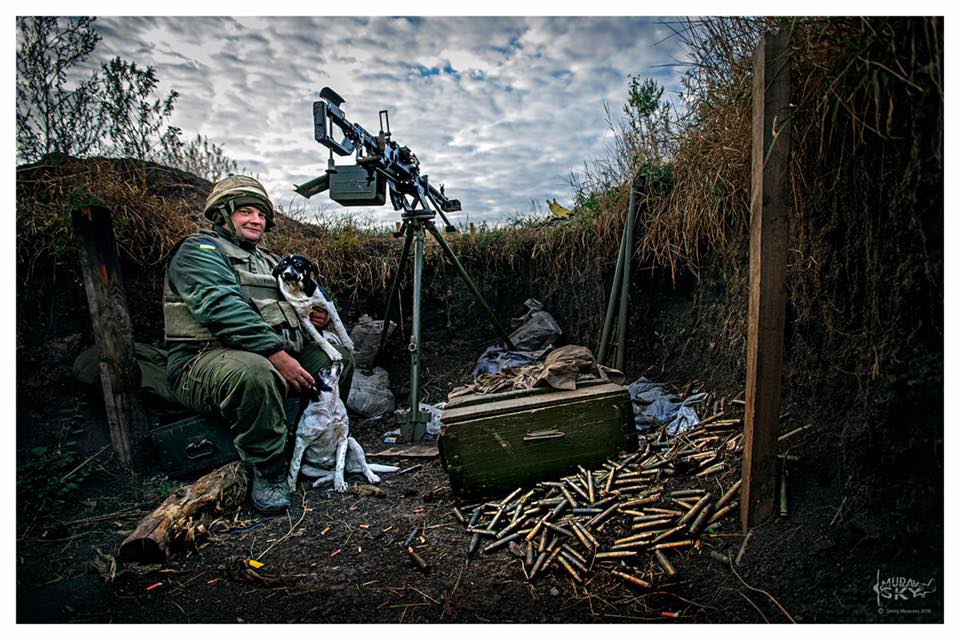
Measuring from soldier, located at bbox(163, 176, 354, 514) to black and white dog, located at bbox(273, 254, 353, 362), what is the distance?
108 mm

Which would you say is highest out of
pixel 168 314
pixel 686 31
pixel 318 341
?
pixel 686 31

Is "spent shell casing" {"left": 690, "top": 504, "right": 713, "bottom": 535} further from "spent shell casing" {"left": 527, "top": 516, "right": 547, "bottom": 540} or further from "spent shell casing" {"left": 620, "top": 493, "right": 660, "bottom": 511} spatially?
"spent shell casing" {"left": 527, "top": 516, "right": 547, "bottom": 540}

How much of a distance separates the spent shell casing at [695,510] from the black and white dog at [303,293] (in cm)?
243

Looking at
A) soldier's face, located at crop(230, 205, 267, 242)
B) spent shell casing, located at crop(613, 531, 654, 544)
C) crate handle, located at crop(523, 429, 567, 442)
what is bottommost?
spent shell casing, located at crop(613, 531, 654, 544)

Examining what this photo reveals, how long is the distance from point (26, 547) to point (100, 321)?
4.30 ft

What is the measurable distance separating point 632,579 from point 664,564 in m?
0.16

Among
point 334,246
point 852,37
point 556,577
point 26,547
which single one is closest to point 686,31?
point 852,37

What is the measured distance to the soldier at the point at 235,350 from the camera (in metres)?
2.84

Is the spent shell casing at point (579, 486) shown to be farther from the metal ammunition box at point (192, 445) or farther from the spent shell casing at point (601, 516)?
the metal ammunition box at point (192, 445)

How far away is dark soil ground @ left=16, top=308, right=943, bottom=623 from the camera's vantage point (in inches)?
64.2

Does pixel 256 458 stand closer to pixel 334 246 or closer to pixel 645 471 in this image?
pixel 645 471

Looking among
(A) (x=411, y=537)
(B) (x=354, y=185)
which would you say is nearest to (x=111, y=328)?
(B) (x=354, y=185)

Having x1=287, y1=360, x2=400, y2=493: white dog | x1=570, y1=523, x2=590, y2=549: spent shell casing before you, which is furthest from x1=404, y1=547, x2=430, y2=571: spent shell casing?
x1=287, y1=360, x2=400, y2=493: white dog

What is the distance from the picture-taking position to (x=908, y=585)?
4.84 feet
